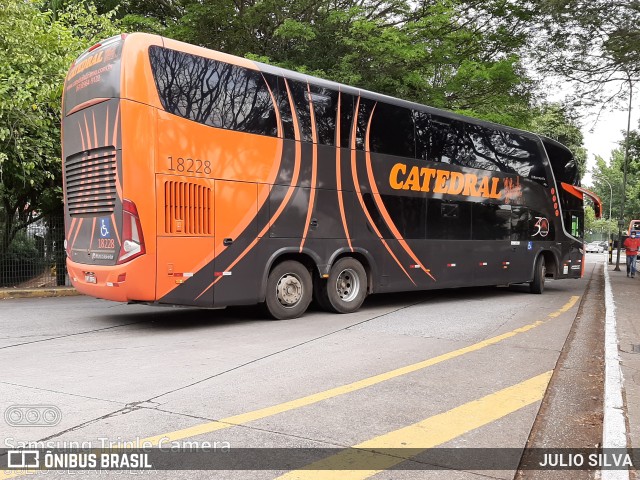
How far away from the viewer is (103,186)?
7906mm

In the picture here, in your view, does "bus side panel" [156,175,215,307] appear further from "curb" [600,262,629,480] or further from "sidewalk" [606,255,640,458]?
"sidewalk" [606,255,640,458]

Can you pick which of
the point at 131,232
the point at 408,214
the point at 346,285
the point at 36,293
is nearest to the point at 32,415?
the point at 131,232

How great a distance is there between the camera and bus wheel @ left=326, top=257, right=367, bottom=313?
1006 cm

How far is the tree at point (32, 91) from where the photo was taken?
439 inches

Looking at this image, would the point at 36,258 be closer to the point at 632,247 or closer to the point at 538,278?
the point at 538,278

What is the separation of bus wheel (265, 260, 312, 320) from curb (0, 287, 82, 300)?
22.7 ft

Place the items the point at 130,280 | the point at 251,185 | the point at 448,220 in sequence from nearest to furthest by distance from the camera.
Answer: the point at 130,280 < the point at 251,185 < the point at 448,220

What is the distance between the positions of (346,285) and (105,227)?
450cm

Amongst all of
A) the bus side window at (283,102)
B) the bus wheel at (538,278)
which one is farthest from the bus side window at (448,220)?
the bus side window at (283,102)

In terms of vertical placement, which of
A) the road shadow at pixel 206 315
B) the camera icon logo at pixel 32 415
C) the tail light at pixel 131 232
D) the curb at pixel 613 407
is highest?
the tail light at pixel 131 232

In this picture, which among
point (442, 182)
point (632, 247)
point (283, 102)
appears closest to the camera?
point (283, 102)

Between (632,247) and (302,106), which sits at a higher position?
(302,106)

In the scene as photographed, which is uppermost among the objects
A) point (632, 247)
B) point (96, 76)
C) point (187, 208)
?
point (96, 76)

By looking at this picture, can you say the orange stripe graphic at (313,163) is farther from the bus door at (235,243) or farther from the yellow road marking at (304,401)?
the yellow road marking at (304,401)
